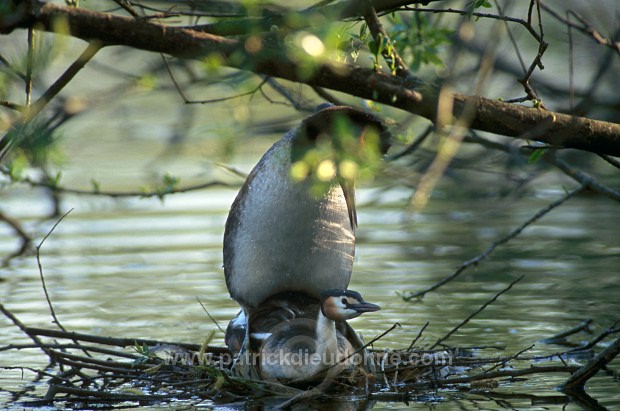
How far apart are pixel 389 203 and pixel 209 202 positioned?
1918 millimetres

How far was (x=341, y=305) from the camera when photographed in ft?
19.6

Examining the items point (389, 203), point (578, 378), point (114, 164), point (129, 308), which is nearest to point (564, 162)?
point (578, 378)

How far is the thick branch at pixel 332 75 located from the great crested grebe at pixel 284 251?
1.17m

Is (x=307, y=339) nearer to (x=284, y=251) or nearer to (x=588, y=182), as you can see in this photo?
(x=284, y=251)

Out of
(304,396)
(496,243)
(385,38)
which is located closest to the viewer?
(385,38)

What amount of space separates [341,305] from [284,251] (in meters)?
0.47

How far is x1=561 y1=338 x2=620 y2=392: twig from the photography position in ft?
18.7

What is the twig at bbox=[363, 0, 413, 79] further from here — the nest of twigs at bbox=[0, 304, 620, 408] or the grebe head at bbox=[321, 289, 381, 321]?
the nest of twigs at bbox=[0, 304, 620, 408]

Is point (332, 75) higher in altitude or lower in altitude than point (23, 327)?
higher

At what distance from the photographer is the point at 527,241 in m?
10.3

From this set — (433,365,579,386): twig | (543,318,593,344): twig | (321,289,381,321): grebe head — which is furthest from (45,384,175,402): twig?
(543,318,593,344): twig

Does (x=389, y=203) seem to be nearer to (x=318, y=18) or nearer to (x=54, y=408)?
(x=54, y=408)

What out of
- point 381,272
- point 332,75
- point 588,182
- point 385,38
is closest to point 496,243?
point 588,182

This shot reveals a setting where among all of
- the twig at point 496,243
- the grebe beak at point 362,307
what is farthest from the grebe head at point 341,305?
the twig at point 496,243
